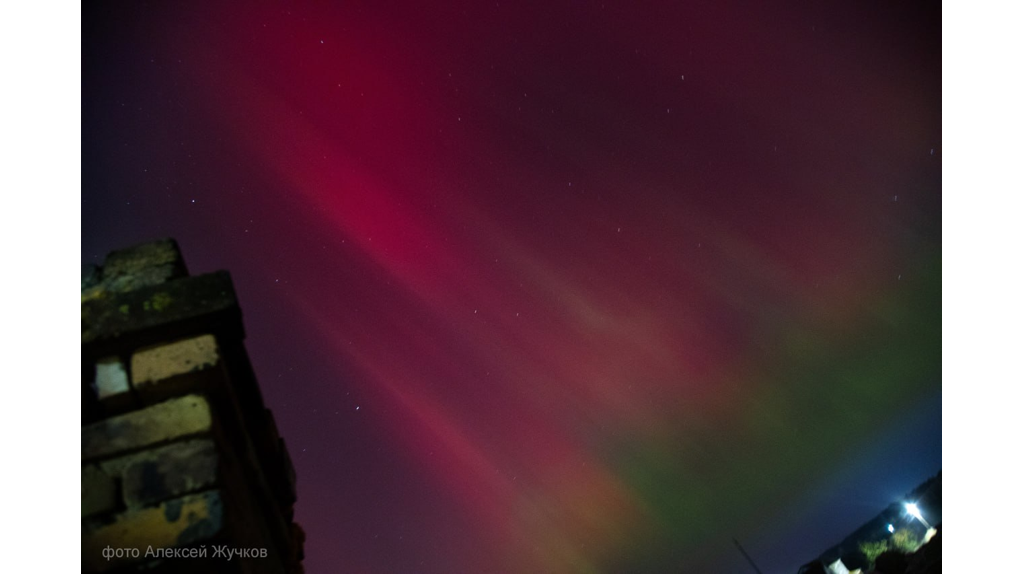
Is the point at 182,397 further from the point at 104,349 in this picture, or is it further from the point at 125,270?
the point at 125,270

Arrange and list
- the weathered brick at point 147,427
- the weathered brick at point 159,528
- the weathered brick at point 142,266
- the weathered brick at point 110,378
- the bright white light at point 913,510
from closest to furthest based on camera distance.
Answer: the weathered brick at point 159,528 → the weathered brick at point 147,427 → the weathered brick at point 110,378 → the weathered brick at point 142,266 → the bright white light at point 913,510

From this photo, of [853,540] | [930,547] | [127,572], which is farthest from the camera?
[853,540]

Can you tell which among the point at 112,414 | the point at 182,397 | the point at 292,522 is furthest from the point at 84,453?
the point at 292,522

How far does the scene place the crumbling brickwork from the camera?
2.72 metres

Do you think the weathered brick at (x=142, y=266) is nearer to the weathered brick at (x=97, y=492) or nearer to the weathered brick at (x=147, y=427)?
the weathered brick at (x=147, y=427)

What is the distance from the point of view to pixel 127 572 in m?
2.58

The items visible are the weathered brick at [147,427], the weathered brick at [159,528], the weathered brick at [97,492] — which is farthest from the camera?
the weathered brick at [147,427]

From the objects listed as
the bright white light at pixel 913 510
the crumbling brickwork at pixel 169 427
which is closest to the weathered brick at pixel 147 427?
the crumbling brickwork at pixel 169 427

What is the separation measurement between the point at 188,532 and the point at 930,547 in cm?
2350

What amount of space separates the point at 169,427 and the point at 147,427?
0.11m

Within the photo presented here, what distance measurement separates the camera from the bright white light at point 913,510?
91.0ft

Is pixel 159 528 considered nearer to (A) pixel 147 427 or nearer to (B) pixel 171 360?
(A) pixel 147 427

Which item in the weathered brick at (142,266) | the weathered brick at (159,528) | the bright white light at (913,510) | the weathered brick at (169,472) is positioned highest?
the weathered brick at (142,266)

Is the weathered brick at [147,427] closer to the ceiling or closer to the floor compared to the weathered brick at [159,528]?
closer to the ceiling
